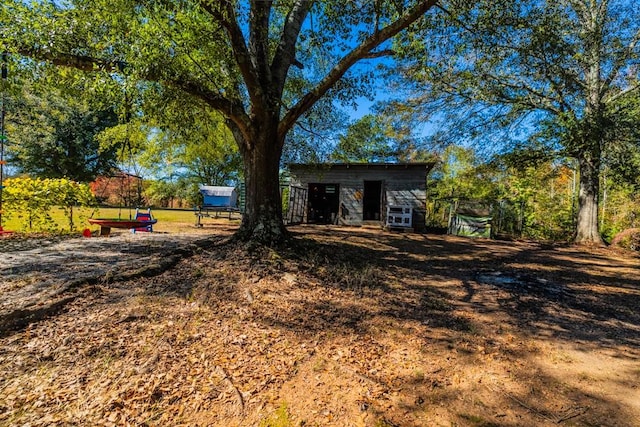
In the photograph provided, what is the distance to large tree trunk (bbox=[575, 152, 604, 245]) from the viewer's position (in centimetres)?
1053

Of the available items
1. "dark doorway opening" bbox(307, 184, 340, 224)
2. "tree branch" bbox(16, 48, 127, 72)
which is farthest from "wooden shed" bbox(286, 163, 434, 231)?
"tree branch" bbox(16, 48, 127, 72)

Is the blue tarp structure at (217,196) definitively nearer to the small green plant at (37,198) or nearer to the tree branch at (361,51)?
the small green plant at (37,198)

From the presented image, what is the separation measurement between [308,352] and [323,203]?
48.1 ft

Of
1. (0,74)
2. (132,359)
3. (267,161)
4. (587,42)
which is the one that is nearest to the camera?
(132,359)

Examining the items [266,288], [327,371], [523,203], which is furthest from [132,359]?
[523,203]

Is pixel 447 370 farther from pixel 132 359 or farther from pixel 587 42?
pixel 587 42

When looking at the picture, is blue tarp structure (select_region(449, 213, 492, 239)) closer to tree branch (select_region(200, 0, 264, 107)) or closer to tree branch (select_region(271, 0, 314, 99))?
tree branch (select_region(271, 0, 314, 99))

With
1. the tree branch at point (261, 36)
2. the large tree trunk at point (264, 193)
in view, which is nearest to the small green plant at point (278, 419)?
the large tree trunk at point (264, 193)

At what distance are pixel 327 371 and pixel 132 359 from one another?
149 cm

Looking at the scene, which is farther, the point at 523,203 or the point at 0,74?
the point at 523,203

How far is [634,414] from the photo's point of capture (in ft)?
6.23

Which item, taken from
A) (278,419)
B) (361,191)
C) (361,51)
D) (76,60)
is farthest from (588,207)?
(76,60)

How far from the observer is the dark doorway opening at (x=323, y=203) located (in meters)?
15.3

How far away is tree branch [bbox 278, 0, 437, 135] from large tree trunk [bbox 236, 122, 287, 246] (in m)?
0.40
